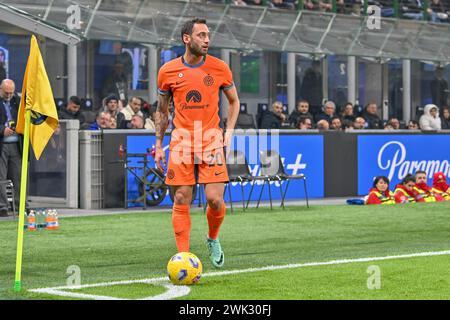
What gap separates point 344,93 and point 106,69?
753cm

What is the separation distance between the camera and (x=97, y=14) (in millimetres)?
22125

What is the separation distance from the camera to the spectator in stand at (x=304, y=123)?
24.4m

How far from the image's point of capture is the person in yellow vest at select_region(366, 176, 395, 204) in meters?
22.1

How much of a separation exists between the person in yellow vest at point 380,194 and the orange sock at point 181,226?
1179 centimetres

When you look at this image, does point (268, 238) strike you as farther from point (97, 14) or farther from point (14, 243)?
point (97, 14)

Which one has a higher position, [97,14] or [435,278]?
[97,14]

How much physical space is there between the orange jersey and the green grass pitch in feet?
4.06

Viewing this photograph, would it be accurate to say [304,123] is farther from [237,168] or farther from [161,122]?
[161,122]

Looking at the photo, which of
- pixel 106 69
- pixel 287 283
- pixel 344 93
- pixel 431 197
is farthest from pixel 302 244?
pixel 344 93

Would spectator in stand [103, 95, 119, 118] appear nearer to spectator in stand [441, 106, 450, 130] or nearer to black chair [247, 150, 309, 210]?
black chair [247, 150, 309, 210]

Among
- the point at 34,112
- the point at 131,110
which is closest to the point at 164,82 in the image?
the point at 34,112

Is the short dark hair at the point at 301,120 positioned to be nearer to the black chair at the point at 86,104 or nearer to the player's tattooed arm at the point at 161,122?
the black chair at the point at 86,104

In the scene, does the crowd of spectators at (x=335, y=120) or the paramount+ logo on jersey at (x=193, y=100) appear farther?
the crowd of spectators at (x=335, y=120)

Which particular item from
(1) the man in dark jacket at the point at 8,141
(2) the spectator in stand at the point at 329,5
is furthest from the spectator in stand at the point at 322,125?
(1) the man in dark jacket at the point at 8,141
